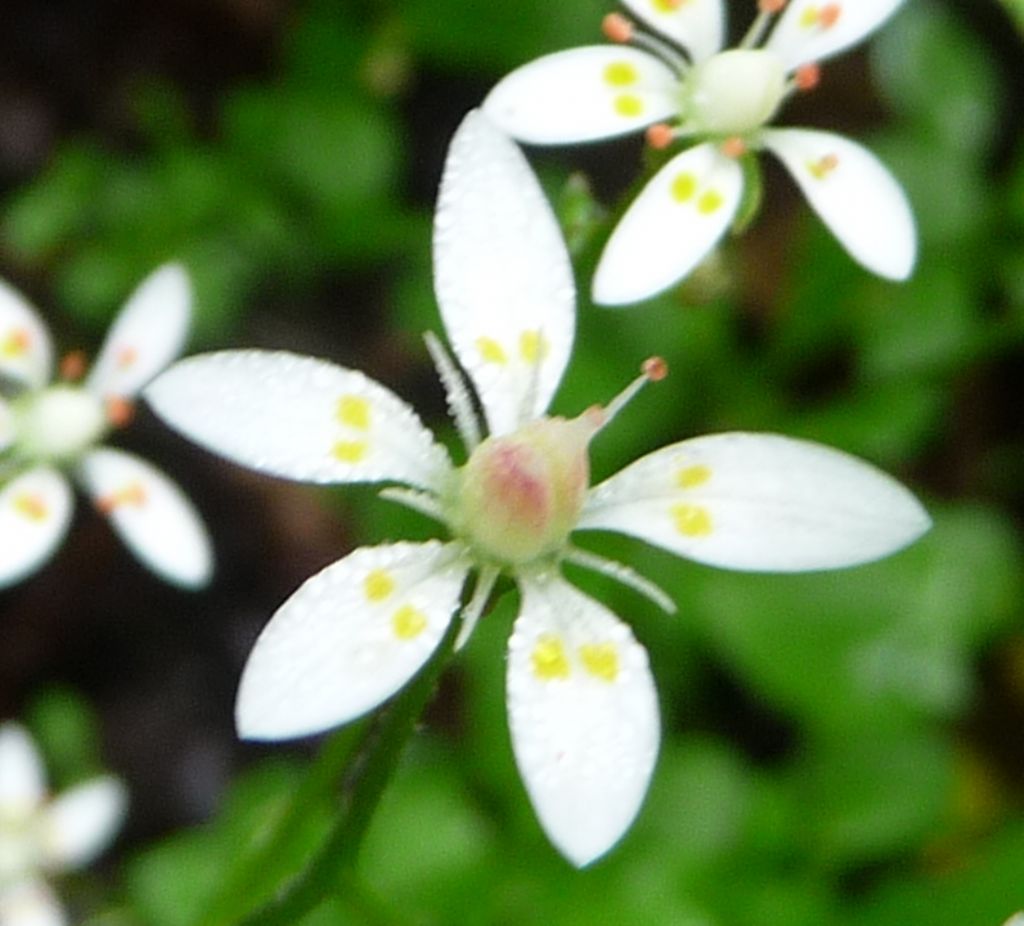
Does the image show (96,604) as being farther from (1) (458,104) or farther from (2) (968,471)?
(2) (968,471)

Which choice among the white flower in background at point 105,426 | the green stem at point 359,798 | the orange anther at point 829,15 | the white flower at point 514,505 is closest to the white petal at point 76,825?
the white flower in background at point 105,426

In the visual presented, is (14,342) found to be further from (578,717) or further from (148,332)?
(578,717)

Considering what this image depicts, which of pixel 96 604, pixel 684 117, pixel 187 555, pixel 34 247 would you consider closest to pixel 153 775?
pixel 96 604

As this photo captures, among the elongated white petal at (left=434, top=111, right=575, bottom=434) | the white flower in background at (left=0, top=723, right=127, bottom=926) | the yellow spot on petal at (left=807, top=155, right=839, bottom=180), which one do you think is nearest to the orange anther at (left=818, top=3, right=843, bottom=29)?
the yellow spot on petal at (left=807, top=155, right=839, bottom=180)

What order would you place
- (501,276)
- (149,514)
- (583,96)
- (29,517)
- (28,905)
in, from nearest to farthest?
(501,276) < (583,96) < (29,517) < (149,514) < (28,905)

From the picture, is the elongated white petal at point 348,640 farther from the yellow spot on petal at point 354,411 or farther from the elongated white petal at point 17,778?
the elongated white petal at point 17,778

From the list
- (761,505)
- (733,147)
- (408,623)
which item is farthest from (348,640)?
(733,147)
